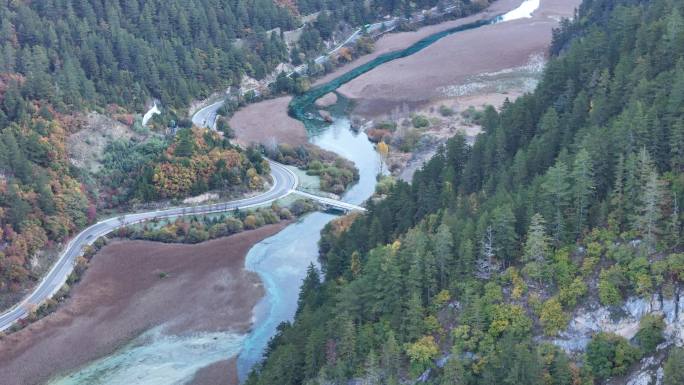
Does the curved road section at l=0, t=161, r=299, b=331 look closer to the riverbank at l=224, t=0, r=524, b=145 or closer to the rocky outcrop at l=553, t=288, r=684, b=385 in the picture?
the riverbank at l=224, t=0, r=524, b=145

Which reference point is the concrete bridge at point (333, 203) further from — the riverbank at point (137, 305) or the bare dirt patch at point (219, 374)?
the bare dirt patch at point (219, 374)

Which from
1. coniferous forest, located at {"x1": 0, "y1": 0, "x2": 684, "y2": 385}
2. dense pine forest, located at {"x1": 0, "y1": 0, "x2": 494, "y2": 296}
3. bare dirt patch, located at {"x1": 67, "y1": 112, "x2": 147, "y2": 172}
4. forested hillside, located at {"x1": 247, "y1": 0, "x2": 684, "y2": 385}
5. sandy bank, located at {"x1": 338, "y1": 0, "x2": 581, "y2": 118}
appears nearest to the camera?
forested hillside, located at {"x1": 247, "y1": 0, "x2": 684, "y2": 385}

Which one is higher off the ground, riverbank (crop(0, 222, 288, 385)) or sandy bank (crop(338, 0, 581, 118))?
sandy bank (crop(338, 0, 581, 118))

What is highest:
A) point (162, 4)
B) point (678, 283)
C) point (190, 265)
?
point (162, 4)

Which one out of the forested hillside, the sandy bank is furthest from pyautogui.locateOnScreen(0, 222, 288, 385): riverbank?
the sandy bank

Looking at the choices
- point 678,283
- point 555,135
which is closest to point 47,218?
point 555,135

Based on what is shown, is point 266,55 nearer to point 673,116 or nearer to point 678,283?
point 673,116

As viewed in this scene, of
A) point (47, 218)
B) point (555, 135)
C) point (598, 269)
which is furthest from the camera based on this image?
point (47, 218)

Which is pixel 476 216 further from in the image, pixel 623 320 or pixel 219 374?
pixel 219 374
